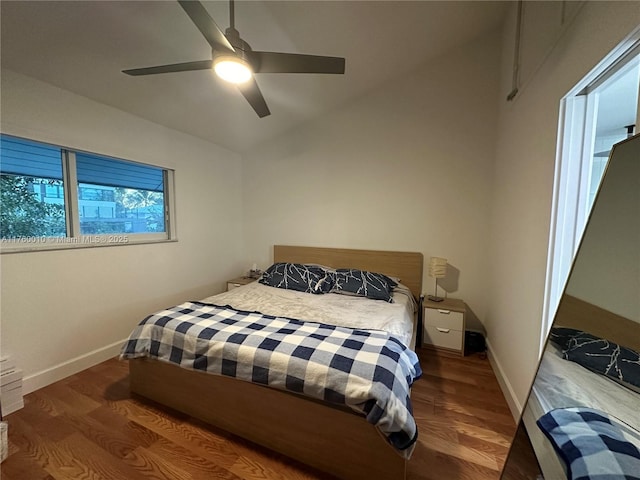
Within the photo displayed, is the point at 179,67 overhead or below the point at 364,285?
overhead

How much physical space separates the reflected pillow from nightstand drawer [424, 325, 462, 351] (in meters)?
1.73

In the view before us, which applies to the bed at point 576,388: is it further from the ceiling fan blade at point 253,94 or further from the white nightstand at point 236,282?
the white nightstand at point 236,282

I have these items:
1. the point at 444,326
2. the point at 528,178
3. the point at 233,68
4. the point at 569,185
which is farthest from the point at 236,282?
the point at 569,185

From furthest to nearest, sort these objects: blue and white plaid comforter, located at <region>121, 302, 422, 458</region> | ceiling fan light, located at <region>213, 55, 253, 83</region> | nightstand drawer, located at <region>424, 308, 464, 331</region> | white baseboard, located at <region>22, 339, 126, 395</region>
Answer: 1. nightstand drawer, located at <region>424, 308, 464, 331</region>
2. white baseboard, located at <region>22, 339, 126, 395</region>
3. ceiling fan light, located at <region>213, 55, 253, 83</region>
4. blue and white plaid comforter, located at <region>121, 302, 422, 458</region>

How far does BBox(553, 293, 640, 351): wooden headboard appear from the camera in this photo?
77 centimetres

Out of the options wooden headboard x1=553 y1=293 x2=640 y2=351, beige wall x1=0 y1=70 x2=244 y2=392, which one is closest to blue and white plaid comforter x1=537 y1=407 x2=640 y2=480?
wooden headboard x1=553 y1=293 x2=640 y2=351

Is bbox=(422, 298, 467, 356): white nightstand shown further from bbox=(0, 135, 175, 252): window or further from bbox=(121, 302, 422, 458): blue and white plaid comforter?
bbox=(0, 135, 175, 252): window

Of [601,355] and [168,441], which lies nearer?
[601,355]

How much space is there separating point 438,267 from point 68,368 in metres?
3.48

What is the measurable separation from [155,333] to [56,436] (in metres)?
0.75

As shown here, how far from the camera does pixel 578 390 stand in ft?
2.94

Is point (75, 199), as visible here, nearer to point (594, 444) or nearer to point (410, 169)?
point (410, 169)

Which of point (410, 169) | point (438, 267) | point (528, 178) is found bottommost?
point (438, 267)

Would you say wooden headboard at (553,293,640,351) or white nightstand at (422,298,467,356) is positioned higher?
wooden headboard at (553,293,640,351)
